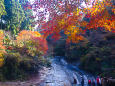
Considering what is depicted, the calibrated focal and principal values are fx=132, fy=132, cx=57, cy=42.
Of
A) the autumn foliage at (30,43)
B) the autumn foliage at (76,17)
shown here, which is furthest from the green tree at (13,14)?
the autumn foliage at (76,17)

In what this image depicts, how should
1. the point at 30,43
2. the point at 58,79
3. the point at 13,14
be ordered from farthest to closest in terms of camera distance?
the point at 13,14 < the point at 30,43 < the point at 58,79

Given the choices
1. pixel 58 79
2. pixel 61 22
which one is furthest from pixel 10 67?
pixel 61 22

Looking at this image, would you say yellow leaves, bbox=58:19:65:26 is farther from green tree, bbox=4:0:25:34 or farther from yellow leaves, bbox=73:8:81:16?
green tree, bbox=4:0:25:34

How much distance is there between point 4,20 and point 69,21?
26.8 m

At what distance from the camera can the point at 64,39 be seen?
46.9 feet

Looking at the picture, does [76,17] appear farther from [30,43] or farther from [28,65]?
[30,43]

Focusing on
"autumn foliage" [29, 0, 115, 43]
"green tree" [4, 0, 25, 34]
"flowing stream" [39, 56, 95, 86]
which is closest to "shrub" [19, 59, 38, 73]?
"flowing stream" [39, 56, 95, 86]

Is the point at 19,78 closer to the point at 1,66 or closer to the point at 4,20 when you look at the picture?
the point at 1,66

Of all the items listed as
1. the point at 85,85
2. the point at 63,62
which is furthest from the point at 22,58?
the point at 63,62

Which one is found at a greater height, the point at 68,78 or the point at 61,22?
Result: the point at 61,22

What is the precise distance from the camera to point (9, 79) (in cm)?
1666

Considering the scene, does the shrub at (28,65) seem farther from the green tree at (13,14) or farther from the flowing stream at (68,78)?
the green tree at (13,14)

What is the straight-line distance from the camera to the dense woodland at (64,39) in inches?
234

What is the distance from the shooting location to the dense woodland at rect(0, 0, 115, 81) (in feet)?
19.5
